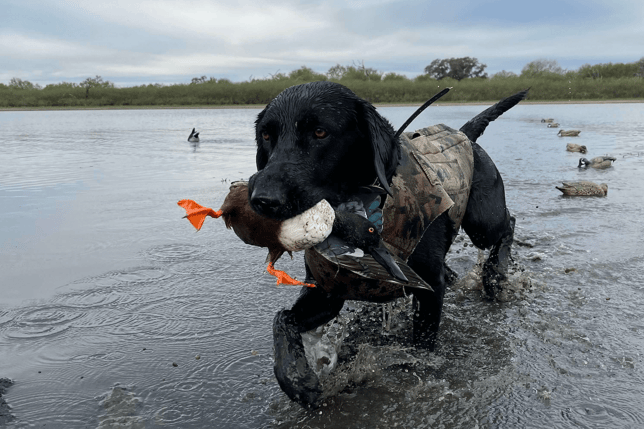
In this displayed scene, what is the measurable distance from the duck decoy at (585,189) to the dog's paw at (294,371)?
6.58m

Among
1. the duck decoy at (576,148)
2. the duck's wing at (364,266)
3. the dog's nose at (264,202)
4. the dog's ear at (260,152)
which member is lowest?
the duck decoy at (576,148)

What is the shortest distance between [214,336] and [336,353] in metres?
0.91

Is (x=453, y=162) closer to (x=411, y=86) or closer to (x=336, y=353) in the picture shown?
(x=336, y=353)

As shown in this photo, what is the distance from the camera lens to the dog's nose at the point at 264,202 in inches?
Answer: 71.8

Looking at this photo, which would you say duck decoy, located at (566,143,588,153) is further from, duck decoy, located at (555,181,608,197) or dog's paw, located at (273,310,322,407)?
dog's paw, located at (273,310,322,407)

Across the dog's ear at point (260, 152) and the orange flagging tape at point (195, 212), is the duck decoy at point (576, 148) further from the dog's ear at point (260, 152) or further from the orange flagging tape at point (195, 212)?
the orange flagging tape at point (195, 212)

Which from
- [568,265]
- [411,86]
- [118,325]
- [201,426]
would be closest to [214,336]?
[118,325]

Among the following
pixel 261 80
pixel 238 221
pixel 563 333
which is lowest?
pixel 563 333

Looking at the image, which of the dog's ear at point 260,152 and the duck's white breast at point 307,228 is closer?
the duck's white breast at point 307,228

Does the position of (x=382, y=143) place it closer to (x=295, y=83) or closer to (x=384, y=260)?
(x=384, y=260)

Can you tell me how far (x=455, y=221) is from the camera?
10.7 feet

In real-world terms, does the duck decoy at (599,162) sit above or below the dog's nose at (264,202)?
below

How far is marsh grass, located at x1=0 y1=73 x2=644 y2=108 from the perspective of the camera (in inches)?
2056

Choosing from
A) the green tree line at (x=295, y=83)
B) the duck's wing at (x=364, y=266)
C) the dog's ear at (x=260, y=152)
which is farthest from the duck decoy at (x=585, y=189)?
the green tree line at (x=295, y=83)
